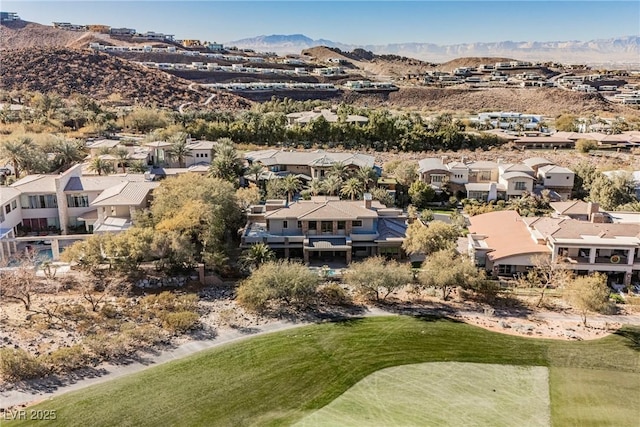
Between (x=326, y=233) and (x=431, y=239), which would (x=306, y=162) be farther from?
(x=431, y=239)

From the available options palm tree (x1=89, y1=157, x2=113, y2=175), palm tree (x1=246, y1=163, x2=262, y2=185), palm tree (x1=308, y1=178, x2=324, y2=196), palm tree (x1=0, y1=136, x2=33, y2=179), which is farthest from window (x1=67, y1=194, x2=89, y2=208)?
palm tree (x1=308, y1=178, x2=324, y2=196)

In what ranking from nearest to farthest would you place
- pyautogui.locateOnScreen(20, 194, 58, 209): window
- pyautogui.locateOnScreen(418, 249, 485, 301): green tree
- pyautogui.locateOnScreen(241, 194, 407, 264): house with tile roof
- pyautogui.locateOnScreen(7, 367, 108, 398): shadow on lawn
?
pyautogui.locateOnScreen(7, 367, 108, 398): shadow on lawn < pyautogui.locateOnScreen(418, 249, 485, 301): green tree < pyautogui.locateOnScreen(241, 194, 407, 264): house with tile roof < pyautogui.locateOnScreen(20, 194, 58, 209): window

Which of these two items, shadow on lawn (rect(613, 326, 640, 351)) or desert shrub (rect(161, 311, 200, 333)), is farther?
desert shrub (rect(161, 311, 200, 333))

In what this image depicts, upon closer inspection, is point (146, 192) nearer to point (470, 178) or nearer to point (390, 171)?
point (390, 171)

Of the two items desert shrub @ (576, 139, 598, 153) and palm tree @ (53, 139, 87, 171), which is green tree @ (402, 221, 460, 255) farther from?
desert shrub @ (576, 139, 598, 153)

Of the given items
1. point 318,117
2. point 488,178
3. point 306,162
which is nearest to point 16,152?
point 306,162

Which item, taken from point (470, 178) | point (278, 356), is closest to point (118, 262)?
point (278, 356)
